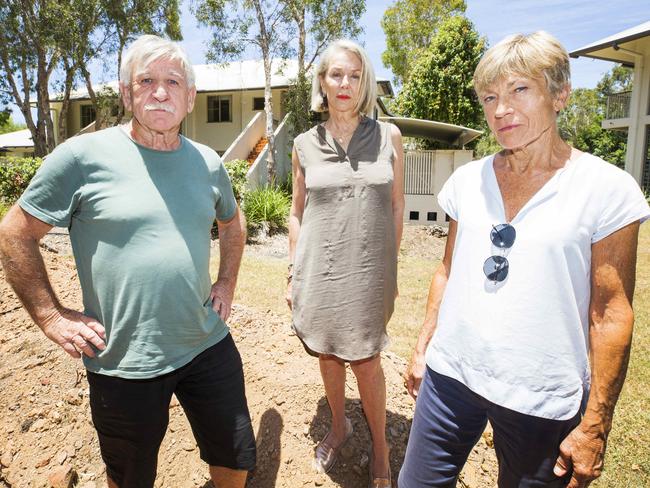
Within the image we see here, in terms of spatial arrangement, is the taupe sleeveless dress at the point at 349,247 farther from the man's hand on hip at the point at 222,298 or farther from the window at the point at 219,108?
the window at the point at 219,108

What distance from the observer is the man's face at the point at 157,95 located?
2072mm

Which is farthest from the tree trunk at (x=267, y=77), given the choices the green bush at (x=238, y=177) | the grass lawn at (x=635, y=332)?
the grass lawn at (x=635, y=332)

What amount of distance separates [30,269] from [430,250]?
10.5 meters

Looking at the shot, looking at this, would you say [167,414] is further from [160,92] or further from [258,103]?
[258,103]

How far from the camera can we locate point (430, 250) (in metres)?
11.8

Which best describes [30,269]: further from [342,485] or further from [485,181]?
[342,485]

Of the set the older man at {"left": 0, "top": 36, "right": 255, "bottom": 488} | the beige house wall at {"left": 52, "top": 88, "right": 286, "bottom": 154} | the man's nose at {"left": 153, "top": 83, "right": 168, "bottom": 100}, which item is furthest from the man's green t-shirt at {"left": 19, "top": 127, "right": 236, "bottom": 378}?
the beige house wall at {"left": 52, "top": 88, "right": 286, "bottom": 154}

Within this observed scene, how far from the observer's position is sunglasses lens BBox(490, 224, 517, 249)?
165cm

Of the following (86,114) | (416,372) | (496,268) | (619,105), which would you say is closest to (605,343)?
(496,268)

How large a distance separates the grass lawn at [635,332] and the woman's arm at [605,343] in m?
1.83

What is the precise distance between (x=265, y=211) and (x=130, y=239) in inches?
402

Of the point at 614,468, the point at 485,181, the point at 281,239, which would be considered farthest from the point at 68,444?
the point at 281,239

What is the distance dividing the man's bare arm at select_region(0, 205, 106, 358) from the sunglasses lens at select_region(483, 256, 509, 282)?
1.55 m

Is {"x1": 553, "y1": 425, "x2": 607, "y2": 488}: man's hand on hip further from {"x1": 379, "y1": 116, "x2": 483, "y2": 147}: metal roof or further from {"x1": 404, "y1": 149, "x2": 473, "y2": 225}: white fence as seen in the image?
{"x1": 404, "y1": 149, "x2": 473, "y2": 225}: white fence
